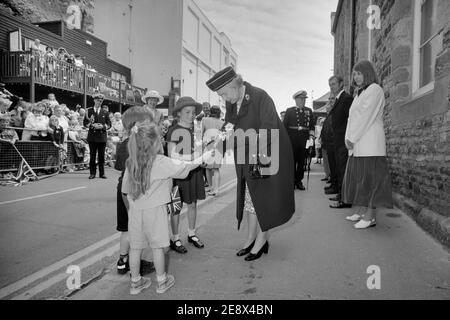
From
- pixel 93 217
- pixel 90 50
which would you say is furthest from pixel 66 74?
pixel 93 217

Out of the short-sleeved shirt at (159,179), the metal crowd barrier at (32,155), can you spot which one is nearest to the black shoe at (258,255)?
the short-sleeved shirt at (159,179)

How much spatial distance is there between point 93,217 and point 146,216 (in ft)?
9.46

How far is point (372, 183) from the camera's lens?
446 centimetres

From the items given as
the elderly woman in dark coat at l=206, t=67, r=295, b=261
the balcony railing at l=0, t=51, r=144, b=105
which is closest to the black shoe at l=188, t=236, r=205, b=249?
the elderly woman in dark coat at l=206, t=67, r=295, b=261

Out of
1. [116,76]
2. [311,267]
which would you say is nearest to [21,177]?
[311,267]

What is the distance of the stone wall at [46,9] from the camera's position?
67.4 ft

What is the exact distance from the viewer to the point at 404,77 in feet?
18.8

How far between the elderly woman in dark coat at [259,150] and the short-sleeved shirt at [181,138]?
1.79 feet

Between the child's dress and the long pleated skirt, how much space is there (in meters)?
2.72

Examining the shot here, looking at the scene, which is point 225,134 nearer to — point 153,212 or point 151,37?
point 153,212

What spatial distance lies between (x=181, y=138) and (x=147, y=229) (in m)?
1.31

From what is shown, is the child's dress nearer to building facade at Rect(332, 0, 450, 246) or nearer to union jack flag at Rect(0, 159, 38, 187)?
building facade at Rect(332, 0, 450, 246)

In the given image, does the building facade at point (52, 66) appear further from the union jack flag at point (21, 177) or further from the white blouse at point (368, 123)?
the white blouse at point (368, 123)

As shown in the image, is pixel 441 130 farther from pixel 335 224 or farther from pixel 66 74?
pixel 66 74
